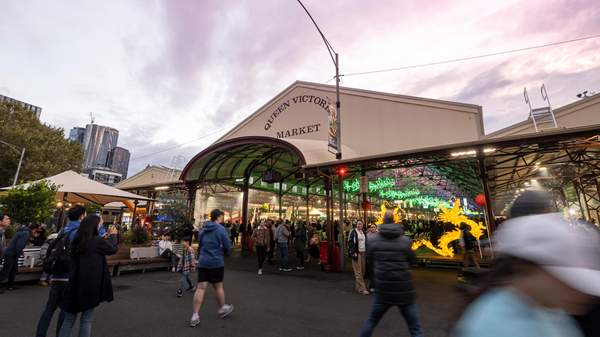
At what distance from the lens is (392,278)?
3559 mm

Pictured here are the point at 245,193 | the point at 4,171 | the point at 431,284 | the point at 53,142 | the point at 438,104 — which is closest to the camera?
the point at 431,284

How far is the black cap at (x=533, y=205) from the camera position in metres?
1.33

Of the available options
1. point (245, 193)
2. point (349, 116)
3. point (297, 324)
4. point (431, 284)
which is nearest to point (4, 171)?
point (245, 193)

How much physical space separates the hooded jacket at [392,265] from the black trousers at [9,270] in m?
8.94

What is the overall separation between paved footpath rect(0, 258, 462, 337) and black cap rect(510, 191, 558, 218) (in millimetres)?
2324

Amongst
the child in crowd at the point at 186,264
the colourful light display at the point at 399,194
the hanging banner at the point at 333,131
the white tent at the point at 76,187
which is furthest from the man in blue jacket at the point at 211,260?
the colourful light display at the point at 399,194

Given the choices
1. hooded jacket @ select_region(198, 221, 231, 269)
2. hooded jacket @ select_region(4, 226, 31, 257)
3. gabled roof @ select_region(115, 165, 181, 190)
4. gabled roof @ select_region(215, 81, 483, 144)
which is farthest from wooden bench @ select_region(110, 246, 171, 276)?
gabled roof @ select_region(115, 165, 181, 190)

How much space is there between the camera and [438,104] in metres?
13.7

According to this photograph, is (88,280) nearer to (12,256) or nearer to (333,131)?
(12,256)

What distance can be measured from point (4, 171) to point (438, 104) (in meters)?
34.6

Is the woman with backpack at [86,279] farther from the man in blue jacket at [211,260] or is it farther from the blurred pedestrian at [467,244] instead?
the blurred pedestrian at [467,244]

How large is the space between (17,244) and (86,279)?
232 inches

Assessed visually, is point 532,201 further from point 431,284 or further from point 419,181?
point 419,181

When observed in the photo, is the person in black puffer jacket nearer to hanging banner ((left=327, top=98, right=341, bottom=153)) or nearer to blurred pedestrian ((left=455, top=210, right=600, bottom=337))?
blurred pedestrian ((left=455, top=210, right=600, bottom=337))
